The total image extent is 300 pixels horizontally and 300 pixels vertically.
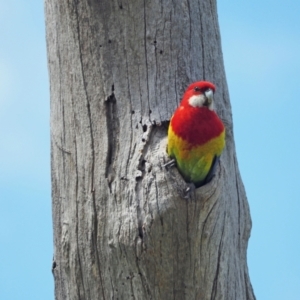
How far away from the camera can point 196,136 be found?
3.20 meters

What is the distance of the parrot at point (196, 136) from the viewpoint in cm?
316

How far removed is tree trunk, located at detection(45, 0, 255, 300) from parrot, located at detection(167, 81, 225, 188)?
0.08 meters

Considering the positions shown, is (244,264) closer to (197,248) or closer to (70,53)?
(197,248)

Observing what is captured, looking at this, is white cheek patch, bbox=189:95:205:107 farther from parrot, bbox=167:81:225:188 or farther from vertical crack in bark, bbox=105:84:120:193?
vertical crack in bark, bbox=105:84:120:193

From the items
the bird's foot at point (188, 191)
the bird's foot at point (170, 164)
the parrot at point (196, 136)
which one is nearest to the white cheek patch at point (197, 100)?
the parrot at point (196, 136)

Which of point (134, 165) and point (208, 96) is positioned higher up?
point (208, 96)

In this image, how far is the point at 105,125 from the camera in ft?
11.0

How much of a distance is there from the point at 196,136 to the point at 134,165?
1.13ft

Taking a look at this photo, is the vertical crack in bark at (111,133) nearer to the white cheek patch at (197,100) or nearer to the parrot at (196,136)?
the parrot at (196,136)

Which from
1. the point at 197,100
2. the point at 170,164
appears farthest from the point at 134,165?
the point at 197,100

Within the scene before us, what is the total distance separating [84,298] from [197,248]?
68 cm

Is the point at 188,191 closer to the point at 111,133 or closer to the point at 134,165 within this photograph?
the point at 134,165

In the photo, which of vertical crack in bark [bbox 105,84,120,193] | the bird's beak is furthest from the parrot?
vertical crack in bark [bbox 105,84,120,193]

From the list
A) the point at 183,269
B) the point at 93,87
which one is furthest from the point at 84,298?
the point at 93,87
